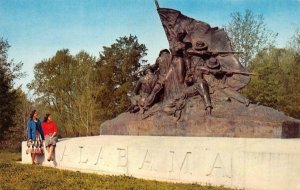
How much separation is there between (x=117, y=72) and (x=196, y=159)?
76.5 ft

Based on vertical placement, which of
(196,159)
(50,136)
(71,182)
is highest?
(50,136)

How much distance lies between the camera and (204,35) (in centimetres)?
1145

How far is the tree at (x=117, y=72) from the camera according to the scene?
30.8 m

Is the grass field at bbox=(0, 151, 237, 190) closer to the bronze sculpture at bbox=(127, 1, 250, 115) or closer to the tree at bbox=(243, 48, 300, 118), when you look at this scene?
the bronze sculpture at bbox=(127, 1, 250, 115)

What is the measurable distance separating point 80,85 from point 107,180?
85.7 ft

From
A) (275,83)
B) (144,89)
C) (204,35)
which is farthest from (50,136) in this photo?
(275,83)

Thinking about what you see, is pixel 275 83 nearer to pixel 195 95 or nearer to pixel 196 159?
pixel 195 95

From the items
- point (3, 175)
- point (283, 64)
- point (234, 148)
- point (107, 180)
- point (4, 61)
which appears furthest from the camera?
point (283, 64)

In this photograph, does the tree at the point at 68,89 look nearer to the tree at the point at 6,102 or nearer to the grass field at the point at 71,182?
the tree at the point at 6,102

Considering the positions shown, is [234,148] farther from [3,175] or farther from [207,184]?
[3,175]

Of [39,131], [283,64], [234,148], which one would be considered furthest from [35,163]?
[283,64]

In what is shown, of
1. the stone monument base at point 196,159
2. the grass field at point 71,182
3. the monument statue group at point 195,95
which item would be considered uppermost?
the monument statue group at point 195,95

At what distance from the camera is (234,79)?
10734 mm

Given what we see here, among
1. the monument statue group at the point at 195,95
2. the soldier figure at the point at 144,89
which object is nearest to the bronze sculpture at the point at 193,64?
the monument statue group at the point at 195,95
